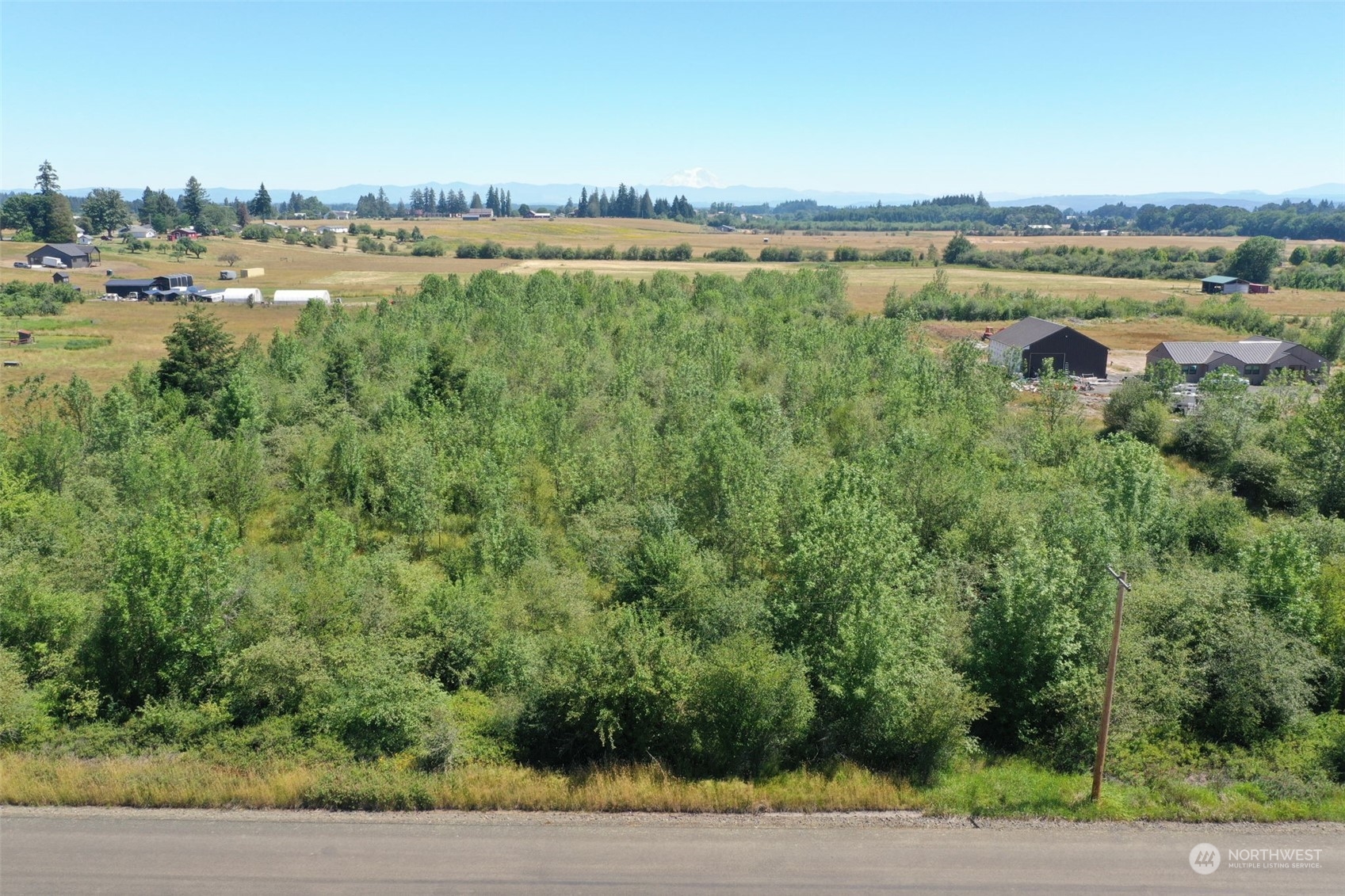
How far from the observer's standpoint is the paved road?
18422mm

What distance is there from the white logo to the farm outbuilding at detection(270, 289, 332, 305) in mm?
103729

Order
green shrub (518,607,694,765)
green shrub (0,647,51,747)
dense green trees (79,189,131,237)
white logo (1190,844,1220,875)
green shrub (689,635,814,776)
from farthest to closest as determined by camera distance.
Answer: dense green trees (79,189,131,237) → green shrub (0,647,51,747) → green shrub (518,607,694,765) → green shrub (689,635,814,776) → white logo (1190,844,1220,875)

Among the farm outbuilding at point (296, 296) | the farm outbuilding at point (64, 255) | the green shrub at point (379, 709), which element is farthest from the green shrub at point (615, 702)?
the farm outbuilding at point (64, 255)

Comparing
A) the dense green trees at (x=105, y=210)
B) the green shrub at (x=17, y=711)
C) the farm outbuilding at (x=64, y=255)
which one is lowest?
the green shrub at (x=17, y=711)

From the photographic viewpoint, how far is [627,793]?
2138 centimetres

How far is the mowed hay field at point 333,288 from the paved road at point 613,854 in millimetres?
52767

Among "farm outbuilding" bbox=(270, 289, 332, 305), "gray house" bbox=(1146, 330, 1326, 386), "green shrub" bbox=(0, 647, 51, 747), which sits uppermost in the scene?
"farm outbuilding" bbox=(270, 289, 332, 305)

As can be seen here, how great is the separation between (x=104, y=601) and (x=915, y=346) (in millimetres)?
58045

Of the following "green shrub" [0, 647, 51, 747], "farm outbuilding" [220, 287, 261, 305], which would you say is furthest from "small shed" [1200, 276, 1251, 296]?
"green shrub" [0, 647, 51, 747]

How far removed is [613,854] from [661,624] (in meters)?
6.06

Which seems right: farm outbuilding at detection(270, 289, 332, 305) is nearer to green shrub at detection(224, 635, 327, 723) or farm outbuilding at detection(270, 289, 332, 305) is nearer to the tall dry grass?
green shrub at detection(224, 635, 327, 723)

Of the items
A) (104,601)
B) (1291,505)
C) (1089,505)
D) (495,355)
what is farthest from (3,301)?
(1291,505)

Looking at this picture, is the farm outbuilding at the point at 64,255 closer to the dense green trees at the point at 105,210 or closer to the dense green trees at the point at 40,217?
the dense green trees at the point at 40,217

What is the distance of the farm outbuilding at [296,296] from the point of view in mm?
108438
